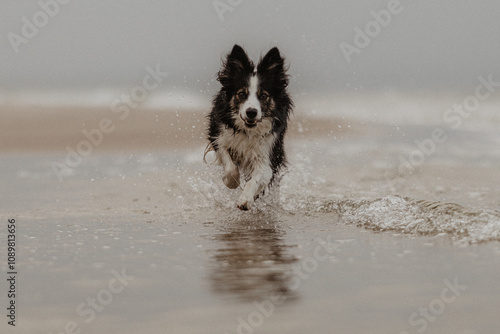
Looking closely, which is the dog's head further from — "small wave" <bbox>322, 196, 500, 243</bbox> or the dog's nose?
"small wave" <bbox>322, 196, 500, 243</bbox>

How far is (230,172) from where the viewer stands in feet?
20.4

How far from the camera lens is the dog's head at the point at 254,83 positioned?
6078 mm

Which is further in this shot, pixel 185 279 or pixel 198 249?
pixel 198 249

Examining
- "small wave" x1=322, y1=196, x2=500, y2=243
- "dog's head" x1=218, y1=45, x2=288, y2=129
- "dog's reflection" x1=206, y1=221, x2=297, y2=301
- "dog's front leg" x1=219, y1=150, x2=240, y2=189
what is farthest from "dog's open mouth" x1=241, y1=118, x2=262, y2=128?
"dog's reflection" x1=206, y1=221, x2=297, y2=301

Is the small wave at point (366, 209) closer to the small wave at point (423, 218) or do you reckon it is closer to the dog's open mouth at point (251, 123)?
the small wave at point (423, 218)

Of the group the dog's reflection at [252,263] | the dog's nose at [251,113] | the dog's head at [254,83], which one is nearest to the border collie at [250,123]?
the dog's head at [254,83]

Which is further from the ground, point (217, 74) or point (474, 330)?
point (217, 74)

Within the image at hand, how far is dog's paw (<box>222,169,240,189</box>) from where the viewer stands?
6238 millimetres

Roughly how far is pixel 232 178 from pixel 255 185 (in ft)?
1.13

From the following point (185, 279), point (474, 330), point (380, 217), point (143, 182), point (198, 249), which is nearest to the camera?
point (474, 330)

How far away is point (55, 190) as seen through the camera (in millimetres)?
7707

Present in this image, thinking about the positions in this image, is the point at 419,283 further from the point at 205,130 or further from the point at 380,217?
the point at 205,130

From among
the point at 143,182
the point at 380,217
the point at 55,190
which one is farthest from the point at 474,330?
the point at 143,182

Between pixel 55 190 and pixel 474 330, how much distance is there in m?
6.33
